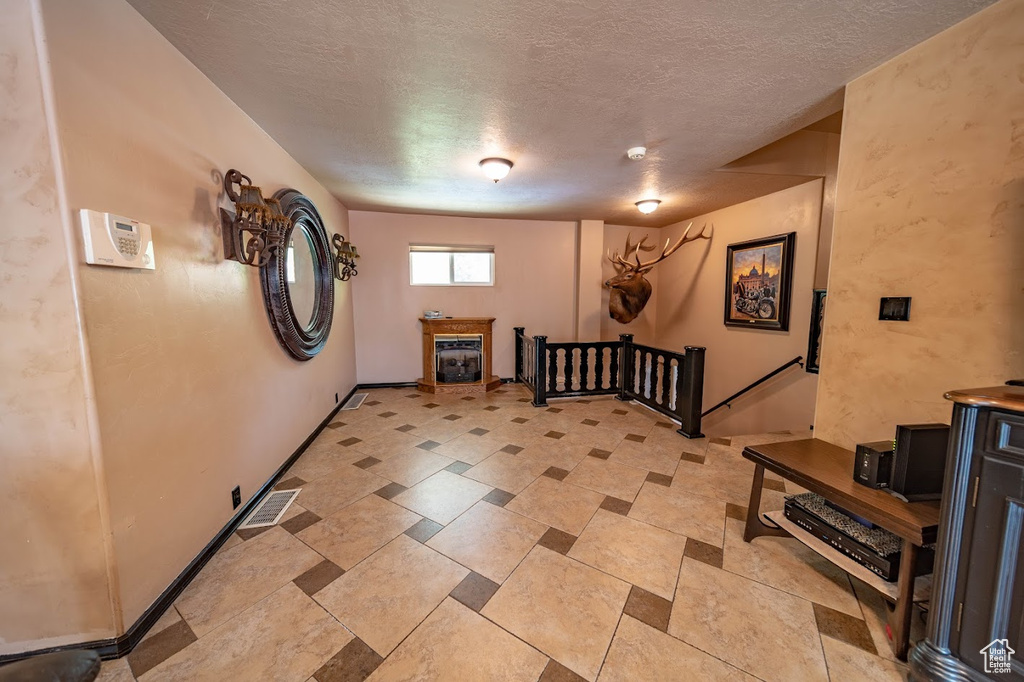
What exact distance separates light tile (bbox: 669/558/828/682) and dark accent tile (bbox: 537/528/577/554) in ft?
1.83

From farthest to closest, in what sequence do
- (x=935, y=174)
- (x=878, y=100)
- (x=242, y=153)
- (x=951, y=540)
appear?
(x=242, y=153), (x=878, y=100), (x=935, y=174), (x=951, y=540)

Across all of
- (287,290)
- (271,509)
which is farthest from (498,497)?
(287,290)

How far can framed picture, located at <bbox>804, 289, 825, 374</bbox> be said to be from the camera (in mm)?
3494

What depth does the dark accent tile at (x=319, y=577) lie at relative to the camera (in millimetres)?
1613

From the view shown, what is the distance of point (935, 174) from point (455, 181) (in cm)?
338

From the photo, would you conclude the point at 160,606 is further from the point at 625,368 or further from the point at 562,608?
the point at 625,368

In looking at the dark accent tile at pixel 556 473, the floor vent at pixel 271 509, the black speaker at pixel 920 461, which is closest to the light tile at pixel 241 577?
the floor vent at pixel 271 509

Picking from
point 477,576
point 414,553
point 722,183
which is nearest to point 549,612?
point 477,576

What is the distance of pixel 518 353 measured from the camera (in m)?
5.55

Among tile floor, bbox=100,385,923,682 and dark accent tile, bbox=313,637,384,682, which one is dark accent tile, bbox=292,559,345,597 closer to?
tile floor, bbox=100,385,923,682

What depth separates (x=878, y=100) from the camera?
1786 millimetres

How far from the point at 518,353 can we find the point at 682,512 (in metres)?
3.63

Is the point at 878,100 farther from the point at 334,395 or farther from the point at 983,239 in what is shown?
the point at 334,395

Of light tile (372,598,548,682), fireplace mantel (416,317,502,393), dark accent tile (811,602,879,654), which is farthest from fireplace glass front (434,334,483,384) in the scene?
dark accent tile (811,602,879,654)
